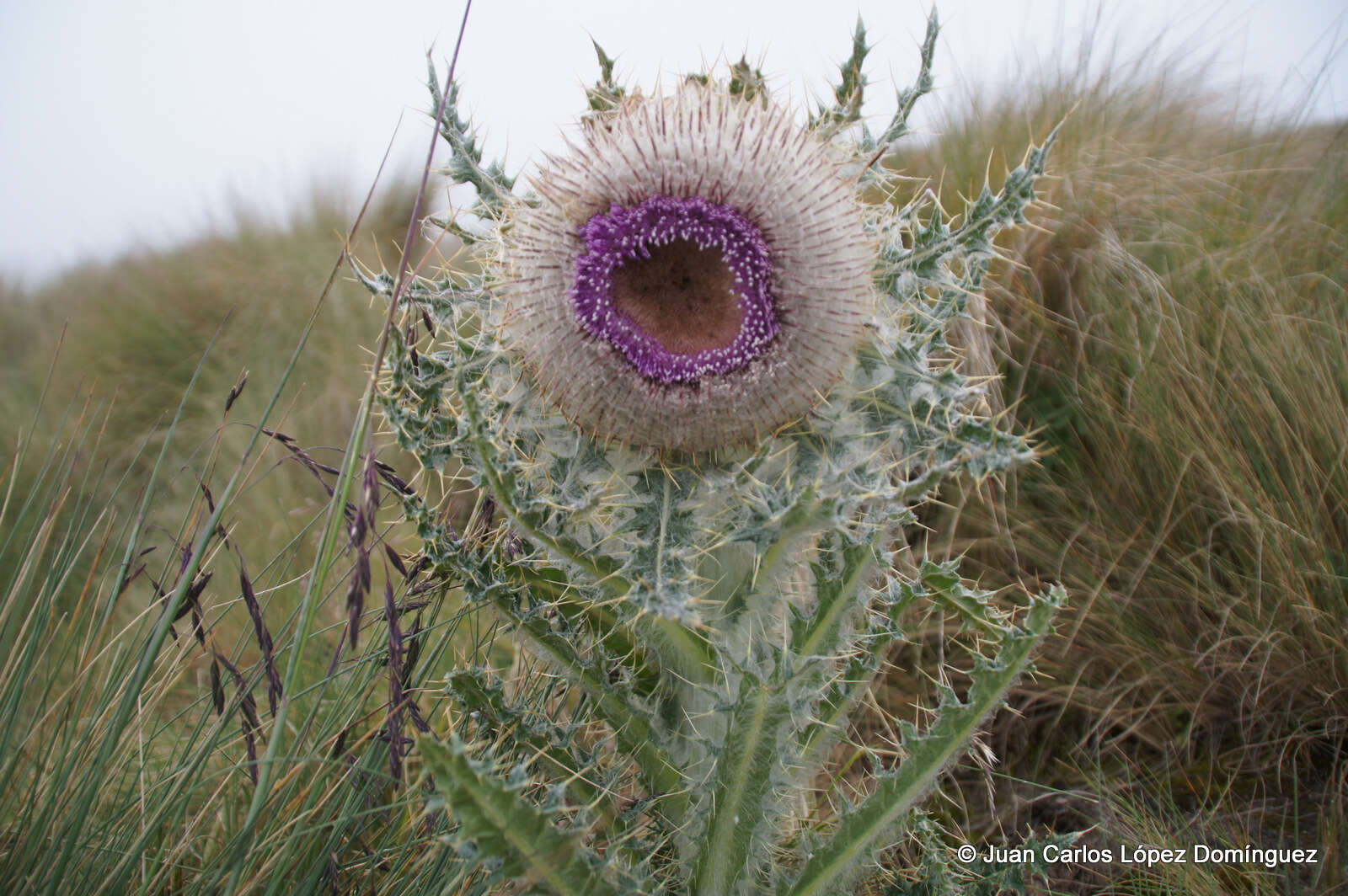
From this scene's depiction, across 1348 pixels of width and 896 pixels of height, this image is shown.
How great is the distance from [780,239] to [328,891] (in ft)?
5.64

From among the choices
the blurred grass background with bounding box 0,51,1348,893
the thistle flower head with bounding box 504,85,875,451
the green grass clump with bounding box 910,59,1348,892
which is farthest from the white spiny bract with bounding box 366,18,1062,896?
the green grass clump with bounding box 910,59,1348,892

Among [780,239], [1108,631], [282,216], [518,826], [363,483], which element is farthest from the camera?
[282,216]

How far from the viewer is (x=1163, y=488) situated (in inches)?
112

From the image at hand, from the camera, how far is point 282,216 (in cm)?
793

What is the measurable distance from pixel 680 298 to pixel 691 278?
0.05 m

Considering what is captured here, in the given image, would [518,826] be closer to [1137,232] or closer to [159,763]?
[159,763]

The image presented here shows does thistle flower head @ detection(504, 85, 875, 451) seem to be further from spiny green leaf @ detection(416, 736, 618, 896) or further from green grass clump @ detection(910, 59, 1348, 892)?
green grass clump @ detection(910, 59, 1348, 892)

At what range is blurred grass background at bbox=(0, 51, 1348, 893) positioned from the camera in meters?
2.41

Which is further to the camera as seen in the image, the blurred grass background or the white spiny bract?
the blurred grass background

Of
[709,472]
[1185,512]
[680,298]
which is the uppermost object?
[680,298]

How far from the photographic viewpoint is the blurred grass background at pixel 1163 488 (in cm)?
241

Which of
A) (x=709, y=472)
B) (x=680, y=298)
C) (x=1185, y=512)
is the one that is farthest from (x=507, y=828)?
(x=1185, y=512)

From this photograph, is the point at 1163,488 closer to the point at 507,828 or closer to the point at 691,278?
the point at 691,278

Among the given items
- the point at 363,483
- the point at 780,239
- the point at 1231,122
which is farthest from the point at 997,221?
the point at 1231,122
